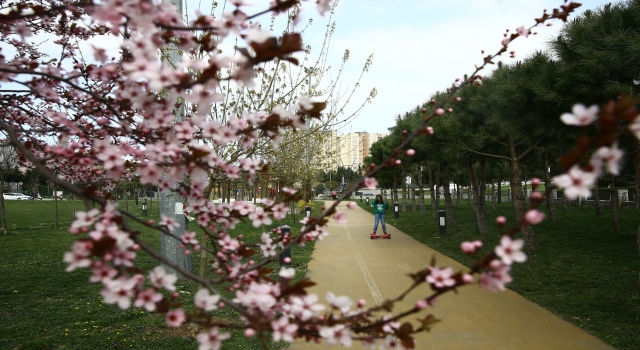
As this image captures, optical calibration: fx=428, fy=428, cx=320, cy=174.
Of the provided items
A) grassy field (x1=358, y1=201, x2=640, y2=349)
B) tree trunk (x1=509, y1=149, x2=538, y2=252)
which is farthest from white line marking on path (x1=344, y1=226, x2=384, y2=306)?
tree trunk (x1=509, y1=149, x2=538, y2=252)

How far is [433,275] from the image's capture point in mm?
1475

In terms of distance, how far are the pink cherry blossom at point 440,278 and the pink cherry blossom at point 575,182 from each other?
45 centimetres

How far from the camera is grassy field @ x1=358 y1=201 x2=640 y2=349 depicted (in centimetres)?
504

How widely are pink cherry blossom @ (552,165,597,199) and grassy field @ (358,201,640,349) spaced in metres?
4.14

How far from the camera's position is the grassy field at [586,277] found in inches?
198

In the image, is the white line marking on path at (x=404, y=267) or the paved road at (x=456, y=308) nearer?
the paved road at (x=456, y=308)

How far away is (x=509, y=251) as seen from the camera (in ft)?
4.45

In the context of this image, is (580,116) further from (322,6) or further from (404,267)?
(404,267)

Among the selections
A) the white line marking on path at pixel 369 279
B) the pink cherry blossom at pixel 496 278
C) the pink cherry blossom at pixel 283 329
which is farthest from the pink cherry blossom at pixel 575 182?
the white line marking on path at pixel 369 279

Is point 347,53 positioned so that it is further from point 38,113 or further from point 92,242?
point 92,242

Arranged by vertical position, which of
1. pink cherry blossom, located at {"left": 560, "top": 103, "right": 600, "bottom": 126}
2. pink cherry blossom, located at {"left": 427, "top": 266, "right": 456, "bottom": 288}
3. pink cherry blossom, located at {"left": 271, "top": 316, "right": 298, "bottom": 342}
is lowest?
pink cherry blossom, located at {"left": 271, "top": 316, "right": 298, "bottom": 342}

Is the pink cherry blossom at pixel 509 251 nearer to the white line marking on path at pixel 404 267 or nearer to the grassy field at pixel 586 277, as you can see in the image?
the grassy field at pixel 586 277

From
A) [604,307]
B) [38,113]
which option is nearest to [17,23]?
[38,113]

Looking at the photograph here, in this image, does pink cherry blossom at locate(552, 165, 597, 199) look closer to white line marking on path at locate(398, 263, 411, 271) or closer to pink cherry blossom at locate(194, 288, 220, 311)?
pink cherry blossom at locate(194, 288, 220, 311)
